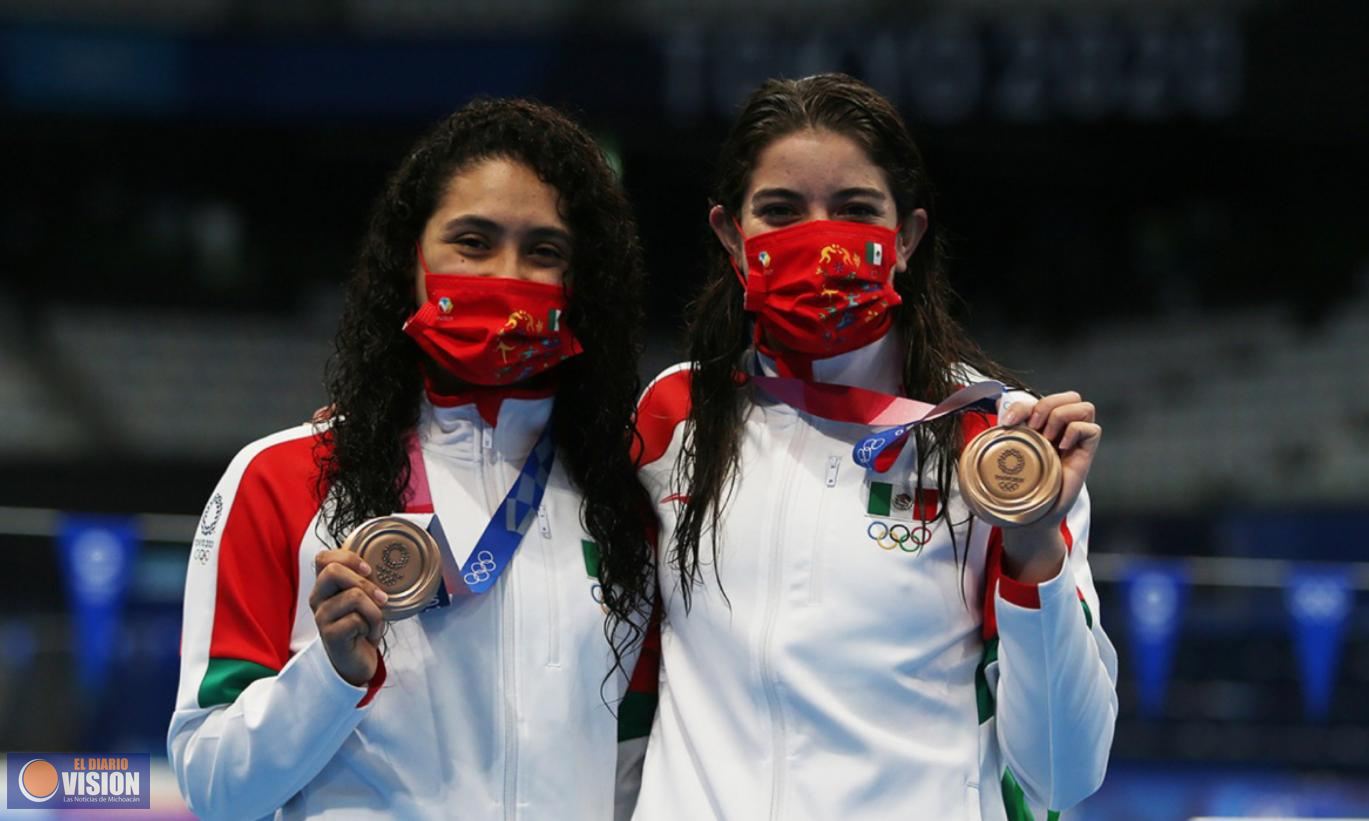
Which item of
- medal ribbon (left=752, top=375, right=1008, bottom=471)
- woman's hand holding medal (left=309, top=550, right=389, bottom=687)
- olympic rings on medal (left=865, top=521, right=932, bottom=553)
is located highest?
medal ribbon (left=752, top=375, right=1008, bottom=471)

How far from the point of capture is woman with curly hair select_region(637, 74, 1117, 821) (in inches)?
93.0

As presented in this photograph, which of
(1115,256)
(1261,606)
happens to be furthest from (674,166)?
(1261,606)

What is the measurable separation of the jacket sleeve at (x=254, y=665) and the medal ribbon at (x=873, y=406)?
0.79 metres

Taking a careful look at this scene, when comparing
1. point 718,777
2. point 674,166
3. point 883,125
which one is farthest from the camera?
point 674,166

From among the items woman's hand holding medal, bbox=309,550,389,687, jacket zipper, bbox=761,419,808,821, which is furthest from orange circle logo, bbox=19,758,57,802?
jacket zipper, bbox=761,419,808,821

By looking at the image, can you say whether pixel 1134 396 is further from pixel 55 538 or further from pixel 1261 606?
pixel 55 538

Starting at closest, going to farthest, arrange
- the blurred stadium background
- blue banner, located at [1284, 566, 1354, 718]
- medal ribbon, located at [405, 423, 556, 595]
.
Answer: medal ribbon, located at [405, 423, 556, 595] → blue banner, located at [1284, 566, 1354, 718] → the blurred stadium background

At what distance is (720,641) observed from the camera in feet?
8.13

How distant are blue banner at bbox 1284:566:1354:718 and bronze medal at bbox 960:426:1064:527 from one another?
17.7 ft

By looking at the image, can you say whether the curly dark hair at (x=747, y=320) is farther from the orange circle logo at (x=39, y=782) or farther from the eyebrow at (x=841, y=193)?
the orange circle logo at (x=39, y=782)

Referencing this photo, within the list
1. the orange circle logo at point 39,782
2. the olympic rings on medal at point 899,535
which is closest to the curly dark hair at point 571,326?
the olympic rings on medal at point 899,535

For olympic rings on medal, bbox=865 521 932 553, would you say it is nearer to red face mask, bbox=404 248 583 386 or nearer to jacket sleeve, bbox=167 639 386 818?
red face mask, bbox=404 248 583 386

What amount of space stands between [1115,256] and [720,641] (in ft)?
35.8

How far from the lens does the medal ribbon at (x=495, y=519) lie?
2.42 m
